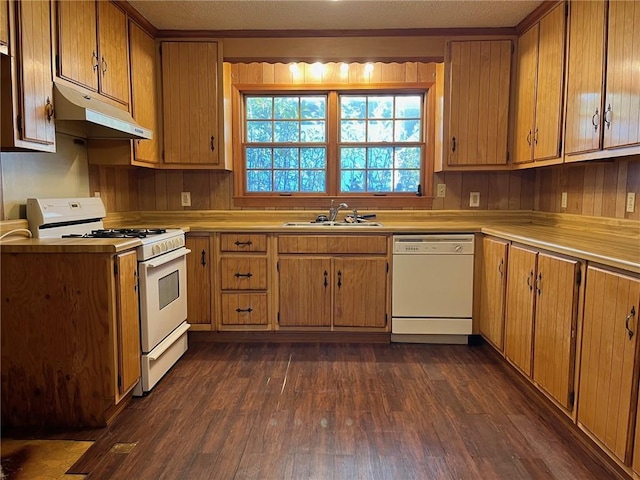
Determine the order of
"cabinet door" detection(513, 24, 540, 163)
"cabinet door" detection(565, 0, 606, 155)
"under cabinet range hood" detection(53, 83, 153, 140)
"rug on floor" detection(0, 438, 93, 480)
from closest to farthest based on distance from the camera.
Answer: "rug on floor" detection(0, 438, 93, 480) → "under cabinet range hood" detection(53, 83, 153, 140) → "cabinet door" detection(565, 0, 606, 155) → "cabinet door" detection(513, 24, 540, 163)

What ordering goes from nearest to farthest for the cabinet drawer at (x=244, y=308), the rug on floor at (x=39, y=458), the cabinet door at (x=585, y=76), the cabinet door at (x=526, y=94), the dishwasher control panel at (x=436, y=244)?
the rug on floor at (x=39, y=458) < the cabinet door at (x=585, y=76) < the cabinet door at (x=526, y=94) < the dishwasher control panel at (x=436, y=244) < the cabinet drawer at (x=244, y=308)

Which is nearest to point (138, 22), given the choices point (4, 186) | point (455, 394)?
point (4, 186)

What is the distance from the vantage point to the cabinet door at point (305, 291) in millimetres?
3137

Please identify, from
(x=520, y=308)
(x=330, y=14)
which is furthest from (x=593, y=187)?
(x=330, y=14)

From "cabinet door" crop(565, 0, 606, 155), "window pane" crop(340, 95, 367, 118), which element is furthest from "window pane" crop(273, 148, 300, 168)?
"cabinet door" crop(565, 0, 606, 155)

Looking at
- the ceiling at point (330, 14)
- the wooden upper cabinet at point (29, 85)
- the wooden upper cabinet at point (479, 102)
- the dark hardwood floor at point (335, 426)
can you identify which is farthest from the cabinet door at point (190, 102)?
the wooden upper cabinet at point (479, 102)

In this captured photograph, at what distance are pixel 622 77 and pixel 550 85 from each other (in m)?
0.72

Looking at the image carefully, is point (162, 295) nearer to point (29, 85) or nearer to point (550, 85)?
point (29, 85)

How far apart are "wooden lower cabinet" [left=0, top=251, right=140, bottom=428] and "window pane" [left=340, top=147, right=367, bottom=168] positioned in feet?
7.29

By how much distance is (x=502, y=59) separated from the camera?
126 inches

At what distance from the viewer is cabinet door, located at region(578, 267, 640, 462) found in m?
1.54

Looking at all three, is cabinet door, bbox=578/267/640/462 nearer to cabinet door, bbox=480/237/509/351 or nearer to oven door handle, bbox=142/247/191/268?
cabinet door, bbox=480/237/509/351

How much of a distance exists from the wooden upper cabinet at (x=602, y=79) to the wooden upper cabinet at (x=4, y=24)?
9.14 ft

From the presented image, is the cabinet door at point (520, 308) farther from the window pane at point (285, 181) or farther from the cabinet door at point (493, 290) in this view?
the window pane at point (285, 181)
